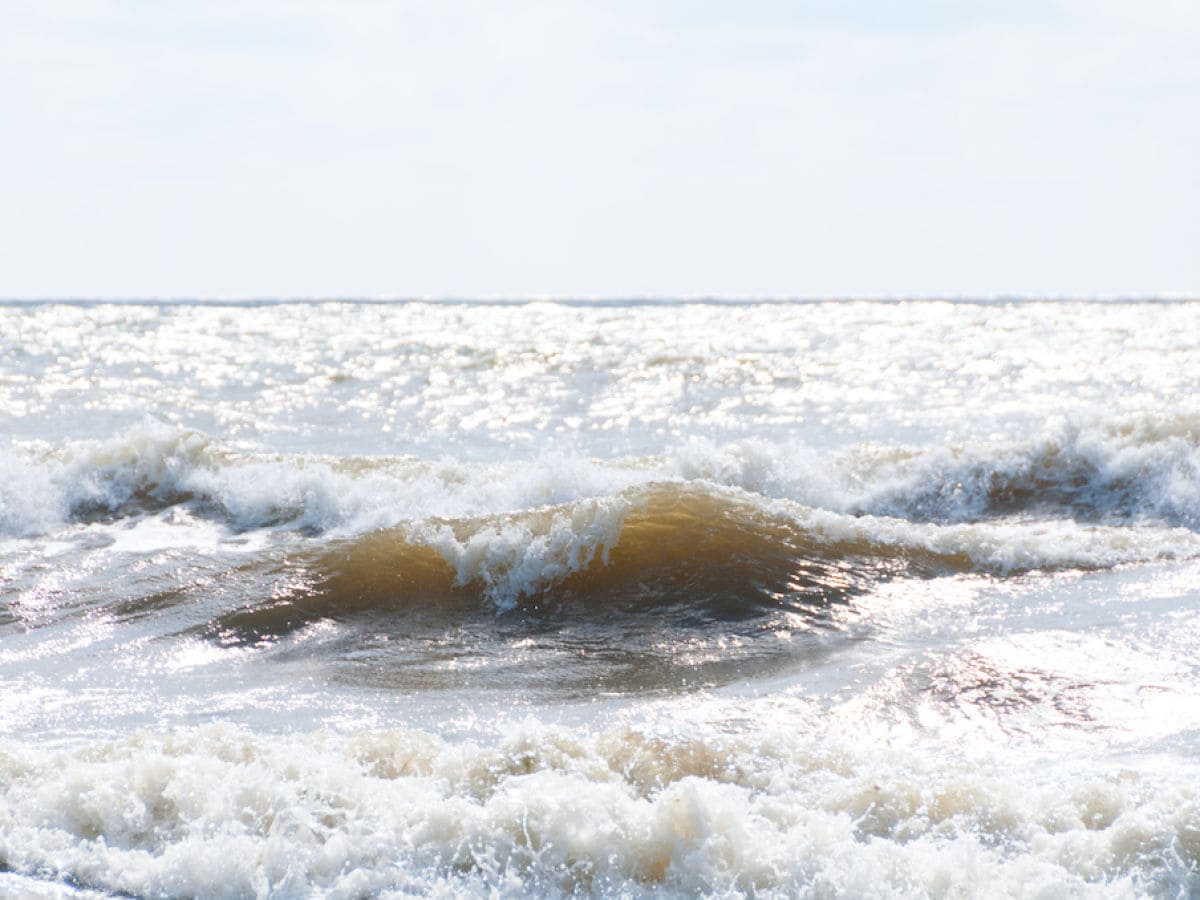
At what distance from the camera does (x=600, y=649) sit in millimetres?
6605

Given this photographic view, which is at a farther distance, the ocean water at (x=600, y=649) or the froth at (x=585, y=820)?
the ocean water at (x=600, y=649)

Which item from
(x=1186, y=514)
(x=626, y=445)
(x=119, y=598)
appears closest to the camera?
(x=119, y=598)

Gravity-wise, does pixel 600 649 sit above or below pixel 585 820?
below

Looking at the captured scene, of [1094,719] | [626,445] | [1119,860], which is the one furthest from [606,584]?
[626,445]

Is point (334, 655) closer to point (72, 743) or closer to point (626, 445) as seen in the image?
point (72, 743)

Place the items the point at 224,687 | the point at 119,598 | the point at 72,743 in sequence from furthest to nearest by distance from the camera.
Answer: the point at 119,598
the point at 224,687
the point at 72,743

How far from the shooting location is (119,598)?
7512 millimetres

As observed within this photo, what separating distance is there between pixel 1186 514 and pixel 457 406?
872 centimetres

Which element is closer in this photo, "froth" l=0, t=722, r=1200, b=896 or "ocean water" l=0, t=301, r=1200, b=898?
"froth" l=0, t=722, r=1200, b=896

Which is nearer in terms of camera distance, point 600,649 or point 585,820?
point 585,820

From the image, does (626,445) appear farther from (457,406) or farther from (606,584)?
(606,584)

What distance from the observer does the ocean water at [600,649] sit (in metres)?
4.00

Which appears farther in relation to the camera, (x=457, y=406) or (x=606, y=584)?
(x=457, y=406)

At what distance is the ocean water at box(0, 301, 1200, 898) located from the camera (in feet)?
13.1
